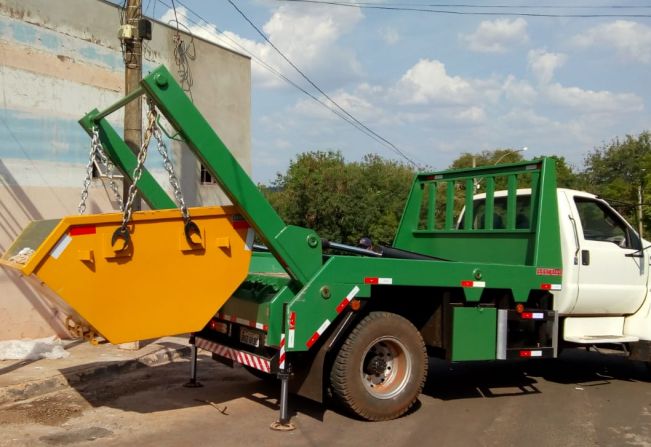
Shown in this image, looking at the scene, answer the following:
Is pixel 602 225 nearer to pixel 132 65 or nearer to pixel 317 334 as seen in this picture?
pixel 317 334

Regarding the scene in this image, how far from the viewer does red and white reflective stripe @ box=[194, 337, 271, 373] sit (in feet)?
20.0

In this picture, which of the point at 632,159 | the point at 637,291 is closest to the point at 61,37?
the point at 637,291

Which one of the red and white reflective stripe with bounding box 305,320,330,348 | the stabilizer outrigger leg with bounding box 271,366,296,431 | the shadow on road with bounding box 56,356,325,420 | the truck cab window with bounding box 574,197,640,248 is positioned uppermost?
the truck cab window with bounding box 574,197,640,248

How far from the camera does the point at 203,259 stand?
5891 millimetres

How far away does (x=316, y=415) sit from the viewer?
655 centimetres

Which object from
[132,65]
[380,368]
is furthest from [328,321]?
[132,65]

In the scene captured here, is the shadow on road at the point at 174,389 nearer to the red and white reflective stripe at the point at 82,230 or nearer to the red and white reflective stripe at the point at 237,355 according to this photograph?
the red and white reflective stripe at the point at 237,355

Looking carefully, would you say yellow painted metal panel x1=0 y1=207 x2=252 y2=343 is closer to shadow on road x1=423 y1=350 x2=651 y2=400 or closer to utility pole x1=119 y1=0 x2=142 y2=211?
utility pole x1=119 y1=0 x2=142 y2=211

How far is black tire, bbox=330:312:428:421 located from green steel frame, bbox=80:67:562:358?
341 millimetres

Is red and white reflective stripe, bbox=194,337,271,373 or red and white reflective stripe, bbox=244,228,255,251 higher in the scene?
red and white reflective stripe, bbox=244,228,255,251

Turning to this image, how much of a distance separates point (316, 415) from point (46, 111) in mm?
6803

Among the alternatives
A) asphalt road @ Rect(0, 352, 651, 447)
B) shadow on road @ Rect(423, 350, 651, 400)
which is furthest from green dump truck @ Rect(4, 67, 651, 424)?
shadow on road @ Rect(423, 350, 651, 400)

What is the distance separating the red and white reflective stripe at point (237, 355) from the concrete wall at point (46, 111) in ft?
13.3

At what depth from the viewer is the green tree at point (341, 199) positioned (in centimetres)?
2100
